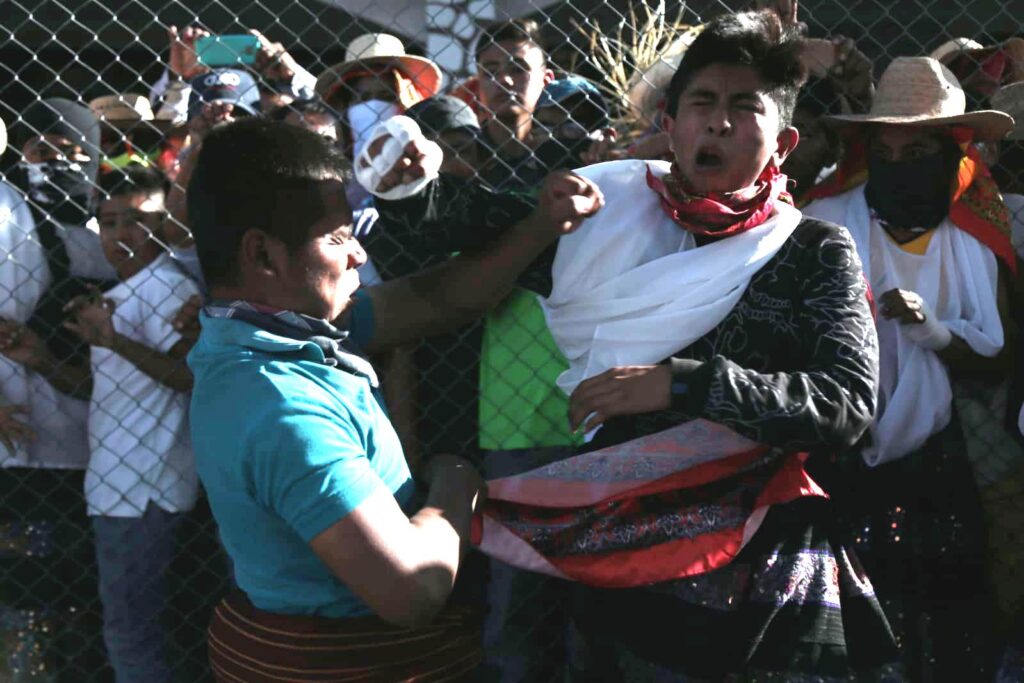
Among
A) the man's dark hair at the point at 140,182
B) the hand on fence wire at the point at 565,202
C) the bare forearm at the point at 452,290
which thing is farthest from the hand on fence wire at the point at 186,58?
the hand on fence wire at the point at 565,202

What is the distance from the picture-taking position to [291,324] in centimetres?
194

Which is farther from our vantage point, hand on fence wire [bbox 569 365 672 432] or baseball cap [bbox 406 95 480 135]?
baseball cap [bbox 406 95 480 135]

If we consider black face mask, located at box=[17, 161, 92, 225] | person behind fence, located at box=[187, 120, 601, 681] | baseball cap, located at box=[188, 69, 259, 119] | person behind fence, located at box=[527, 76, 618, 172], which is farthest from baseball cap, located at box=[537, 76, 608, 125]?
person behind fence, located at box=[187, 120, 601, 681]

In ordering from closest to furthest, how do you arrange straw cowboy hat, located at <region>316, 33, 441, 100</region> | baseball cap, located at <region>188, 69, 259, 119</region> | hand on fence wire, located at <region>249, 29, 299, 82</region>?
straw cowboy hat, located at <region>316, 33, 441, 100</region> < baseball cap, located at <region>188, 69, 259, 119</region> < hand on fence wire, located at <region>249, 29, 299, 82</region>

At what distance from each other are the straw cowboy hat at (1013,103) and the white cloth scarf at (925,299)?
2.08 feet

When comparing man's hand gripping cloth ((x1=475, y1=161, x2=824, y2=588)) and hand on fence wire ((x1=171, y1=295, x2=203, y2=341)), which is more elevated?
man's hand gripping cloth ((x1=475, y1=161, x2=824, y2=588))

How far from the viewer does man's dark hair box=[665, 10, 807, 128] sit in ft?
7.48

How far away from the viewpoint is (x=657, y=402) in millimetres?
1986

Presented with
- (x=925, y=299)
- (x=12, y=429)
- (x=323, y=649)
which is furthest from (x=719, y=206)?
(x=12, y=429)

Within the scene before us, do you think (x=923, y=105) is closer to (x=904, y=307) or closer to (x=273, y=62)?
(x=904, y=307)

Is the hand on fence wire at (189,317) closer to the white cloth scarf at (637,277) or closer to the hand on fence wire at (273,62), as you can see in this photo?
the hand on fence wire at (273,62)

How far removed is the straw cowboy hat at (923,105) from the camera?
3.39m

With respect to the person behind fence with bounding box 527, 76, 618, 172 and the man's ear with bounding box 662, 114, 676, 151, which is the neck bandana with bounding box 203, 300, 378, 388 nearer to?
the man's ear with bounding box 662, 114, 676, 151

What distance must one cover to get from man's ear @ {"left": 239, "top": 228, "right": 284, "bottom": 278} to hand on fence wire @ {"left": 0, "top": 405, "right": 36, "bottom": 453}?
2.08 m
